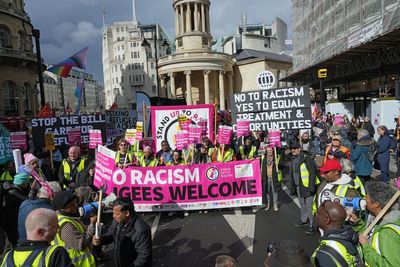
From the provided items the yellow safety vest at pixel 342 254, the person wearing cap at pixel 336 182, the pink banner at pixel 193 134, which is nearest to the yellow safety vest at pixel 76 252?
the yellow safety vest at pixel 342 254

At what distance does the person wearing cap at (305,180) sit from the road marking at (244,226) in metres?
0.96

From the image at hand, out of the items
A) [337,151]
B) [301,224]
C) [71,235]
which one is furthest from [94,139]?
[337,151]

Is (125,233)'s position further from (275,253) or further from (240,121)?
(240,121)

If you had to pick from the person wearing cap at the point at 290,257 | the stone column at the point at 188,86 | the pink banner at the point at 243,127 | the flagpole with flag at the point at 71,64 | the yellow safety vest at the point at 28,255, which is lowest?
the yellow safety vest at the point at 28,255

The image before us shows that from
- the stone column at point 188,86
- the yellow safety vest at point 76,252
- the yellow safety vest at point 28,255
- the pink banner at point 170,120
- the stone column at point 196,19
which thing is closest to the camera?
the yellow safety vest at point 28,255

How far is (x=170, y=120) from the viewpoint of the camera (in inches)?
A: 395

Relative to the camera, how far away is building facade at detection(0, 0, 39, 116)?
33.0 metres

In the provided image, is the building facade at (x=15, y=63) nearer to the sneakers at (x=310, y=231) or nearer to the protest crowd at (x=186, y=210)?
the protest crowd at (x=186, y=210)

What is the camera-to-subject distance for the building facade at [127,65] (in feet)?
286

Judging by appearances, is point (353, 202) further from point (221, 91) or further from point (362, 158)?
point (221, 91)

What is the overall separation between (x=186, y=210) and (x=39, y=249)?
5.02 metres

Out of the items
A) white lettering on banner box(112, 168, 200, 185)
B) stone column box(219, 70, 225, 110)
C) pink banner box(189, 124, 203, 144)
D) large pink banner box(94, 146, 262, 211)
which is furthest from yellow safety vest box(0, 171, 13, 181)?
stone column box(219, 70, 225, 110)

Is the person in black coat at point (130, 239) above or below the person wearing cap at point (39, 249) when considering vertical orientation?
below

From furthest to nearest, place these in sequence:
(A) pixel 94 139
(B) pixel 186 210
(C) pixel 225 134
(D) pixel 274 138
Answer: (A) pixel 94 139 → (C) pixel 225 134 → (D) pixel 274 138 → (B) pixel 186 210
